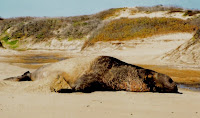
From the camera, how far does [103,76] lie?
21.0 ft

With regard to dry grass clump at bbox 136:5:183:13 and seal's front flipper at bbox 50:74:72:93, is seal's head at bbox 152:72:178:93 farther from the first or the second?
dry grass clump at bbox 136:5:183:13

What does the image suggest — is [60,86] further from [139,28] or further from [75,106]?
[139,28]

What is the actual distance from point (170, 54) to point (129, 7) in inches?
1173

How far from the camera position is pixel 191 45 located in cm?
1452

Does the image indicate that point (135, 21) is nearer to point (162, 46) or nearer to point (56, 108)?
point (162, 46)

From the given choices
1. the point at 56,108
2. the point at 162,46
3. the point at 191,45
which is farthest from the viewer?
the point at 162,46

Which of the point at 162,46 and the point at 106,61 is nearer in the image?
the point at 106,61

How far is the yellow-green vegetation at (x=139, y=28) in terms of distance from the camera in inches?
1106

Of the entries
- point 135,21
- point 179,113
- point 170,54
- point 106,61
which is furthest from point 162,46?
point 179,113

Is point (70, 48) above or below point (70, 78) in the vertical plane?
below

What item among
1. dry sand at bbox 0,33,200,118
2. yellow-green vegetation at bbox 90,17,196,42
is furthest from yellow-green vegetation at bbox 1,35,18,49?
dry sand at bbox 0,33,200,118

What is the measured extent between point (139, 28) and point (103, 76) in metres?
25.2

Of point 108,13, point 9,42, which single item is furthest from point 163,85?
point 9,42

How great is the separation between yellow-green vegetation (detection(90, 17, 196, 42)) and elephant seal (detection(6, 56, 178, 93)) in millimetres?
21782
